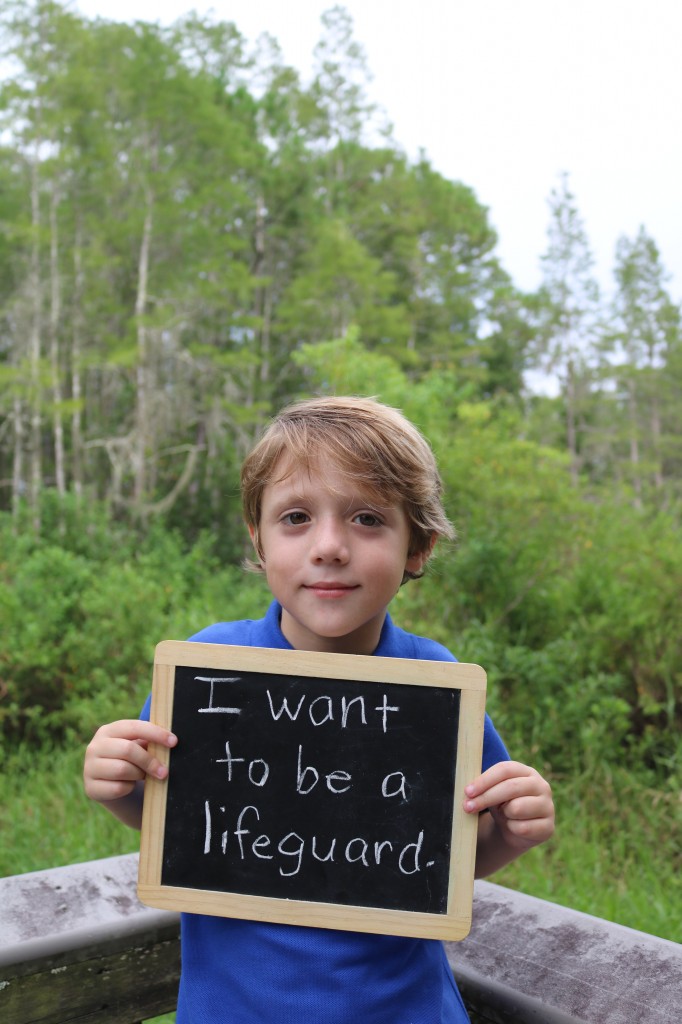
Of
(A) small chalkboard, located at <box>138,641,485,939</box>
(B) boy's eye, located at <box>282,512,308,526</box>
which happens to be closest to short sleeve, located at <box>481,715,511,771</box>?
(A) small chalkboard, located at <box>138,641,485,939</box>

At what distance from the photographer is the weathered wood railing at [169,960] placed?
3.80ft

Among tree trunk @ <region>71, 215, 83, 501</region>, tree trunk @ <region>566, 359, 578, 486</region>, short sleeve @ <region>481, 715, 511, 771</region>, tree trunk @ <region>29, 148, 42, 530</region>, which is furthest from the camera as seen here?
tree trunk @ <region>566, 359, 578, 486</region>

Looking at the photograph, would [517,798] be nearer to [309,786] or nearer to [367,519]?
[309,786]

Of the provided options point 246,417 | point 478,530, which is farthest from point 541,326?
point 478,530

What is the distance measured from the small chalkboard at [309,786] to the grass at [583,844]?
1.99 metres

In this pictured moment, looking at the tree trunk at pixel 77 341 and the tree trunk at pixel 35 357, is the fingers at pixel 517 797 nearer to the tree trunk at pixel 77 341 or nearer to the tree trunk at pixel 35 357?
the tree trunk at pixel 35 357

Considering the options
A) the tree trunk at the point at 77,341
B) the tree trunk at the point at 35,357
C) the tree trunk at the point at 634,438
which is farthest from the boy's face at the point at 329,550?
the tree trunk at the point at 634,438

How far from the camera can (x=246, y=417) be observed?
20141mm

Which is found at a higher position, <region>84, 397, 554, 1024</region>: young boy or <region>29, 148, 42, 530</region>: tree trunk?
<region>29, 148, 42, 530</region>: tree trunk

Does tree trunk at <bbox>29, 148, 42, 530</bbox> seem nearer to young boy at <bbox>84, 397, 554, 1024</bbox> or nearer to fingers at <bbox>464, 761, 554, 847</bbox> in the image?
young boy at <bbox>84, 397, 554, 1024</bbox>

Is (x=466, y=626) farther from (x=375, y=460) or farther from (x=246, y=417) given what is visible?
(x=246, y=417)

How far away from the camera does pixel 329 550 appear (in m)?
1.25

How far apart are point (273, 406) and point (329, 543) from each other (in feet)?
76.6

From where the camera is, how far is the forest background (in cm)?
470
